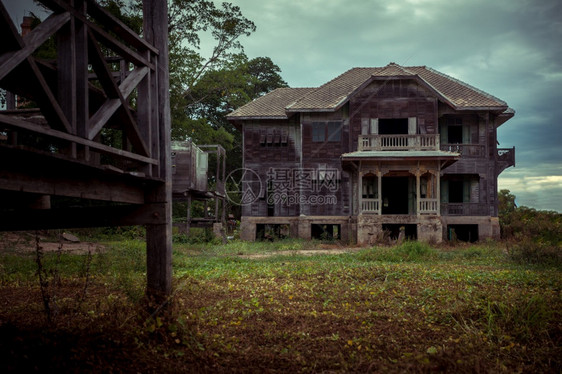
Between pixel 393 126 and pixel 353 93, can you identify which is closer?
pixel 353 93

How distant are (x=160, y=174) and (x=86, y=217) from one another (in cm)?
103

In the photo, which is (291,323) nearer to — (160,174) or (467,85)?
(160,174)

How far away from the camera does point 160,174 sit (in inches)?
217

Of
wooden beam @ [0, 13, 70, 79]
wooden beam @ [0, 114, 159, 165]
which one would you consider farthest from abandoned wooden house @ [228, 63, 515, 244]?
wooden beam @ [0, 13, 70, 79]

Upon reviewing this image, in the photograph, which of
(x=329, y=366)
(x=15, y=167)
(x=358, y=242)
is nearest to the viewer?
(x=15, y=167)

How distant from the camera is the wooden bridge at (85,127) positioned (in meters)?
3.45

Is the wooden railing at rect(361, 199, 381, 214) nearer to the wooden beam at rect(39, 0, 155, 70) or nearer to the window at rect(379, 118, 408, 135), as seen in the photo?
the window at rect(379, 118, 408, 135)

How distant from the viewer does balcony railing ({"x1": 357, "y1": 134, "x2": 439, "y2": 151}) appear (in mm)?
21672

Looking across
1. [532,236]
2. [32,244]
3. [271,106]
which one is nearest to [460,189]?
[532,236]

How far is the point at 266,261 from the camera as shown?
1326 cm

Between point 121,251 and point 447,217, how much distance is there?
16.9 metres

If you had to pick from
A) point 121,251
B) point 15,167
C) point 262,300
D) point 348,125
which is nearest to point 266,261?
point 121,251

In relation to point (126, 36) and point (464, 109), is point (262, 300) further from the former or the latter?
point (464, 109)

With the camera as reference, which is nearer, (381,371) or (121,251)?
(381,371)
